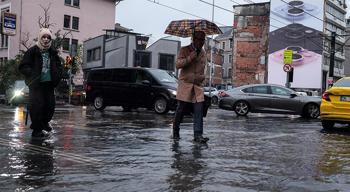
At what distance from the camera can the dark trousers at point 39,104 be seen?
8.17 m

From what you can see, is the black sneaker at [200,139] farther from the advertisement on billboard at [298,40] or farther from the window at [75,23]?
the advertisement on billboard at [298,40]

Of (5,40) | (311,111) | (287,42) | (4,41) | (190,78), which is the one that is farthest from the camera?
(287,42)

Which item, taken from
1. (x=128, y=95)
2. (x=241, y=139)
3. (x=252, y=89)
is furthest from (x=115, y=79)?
(x=241, y=139)

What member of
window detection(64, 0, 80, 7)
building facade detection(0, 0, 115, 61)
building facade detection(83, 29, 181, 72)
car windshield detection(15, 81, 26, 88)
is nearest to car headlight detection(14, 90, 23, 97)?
car windshield detection(15, 81, 26, 88)

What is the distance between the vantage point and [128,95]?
18734 millimetres

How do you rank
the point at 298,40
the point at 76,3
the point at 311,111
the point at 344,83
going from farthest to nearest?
the point at 298,40 → the point at 76,3 → the point at 311,111 → the point at 344,83

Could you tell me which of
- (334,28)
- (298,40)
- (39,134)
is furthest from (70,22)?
(39,134)

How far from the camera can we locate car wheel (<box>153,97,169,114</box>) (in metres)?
17.9

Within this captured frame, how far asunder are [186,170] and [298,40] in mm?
83696

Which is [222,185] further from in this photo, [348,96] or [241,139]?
[348,96]

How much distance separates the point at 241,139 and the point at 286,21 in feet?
265

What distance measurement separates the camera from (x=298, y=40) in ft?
282

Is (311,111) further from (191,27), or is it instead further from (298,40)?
(298,40)

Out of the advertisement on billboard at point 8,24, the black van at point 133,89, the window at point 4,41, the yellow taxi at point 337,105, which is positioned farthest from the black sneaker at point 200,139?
the window at point 4,41
